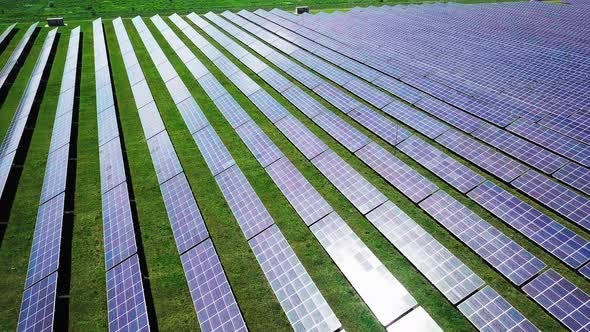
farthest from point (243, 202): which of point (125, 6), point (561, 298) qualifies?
point (125, 6)

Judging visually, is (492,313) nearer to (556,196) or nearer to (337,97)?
(556,196)

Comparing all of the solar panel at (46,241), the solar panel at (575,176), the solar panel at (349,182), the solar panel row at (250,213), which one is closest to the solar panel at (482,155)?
the solar panel at (575,176)

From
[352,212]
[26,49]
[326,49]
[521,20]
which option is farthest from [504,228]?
[26,49]

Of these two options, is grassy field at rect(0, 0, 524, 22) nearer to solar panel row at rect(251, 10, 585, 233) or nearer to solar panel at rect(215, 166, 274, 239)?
solar panel row at rect(251, 10, 585, 233)

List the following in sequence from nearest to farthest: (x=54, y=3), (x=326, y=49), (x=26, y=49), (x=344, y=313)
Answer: (x=344, y=313) → (x=326, y=49) → (x=26, y=49) → (x=54, y=3)

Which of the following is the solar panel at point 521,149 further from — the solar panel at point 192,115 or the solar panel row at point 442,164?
the solar panel at point 192,115

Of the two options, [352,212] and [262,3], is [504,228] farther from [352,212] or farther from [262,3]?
[262,3]

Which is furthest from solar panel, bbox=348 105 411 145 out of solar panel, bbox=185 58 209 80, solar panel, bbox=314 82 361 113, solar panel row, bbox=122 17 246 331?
solar panel, bbox=185 58 209 80
